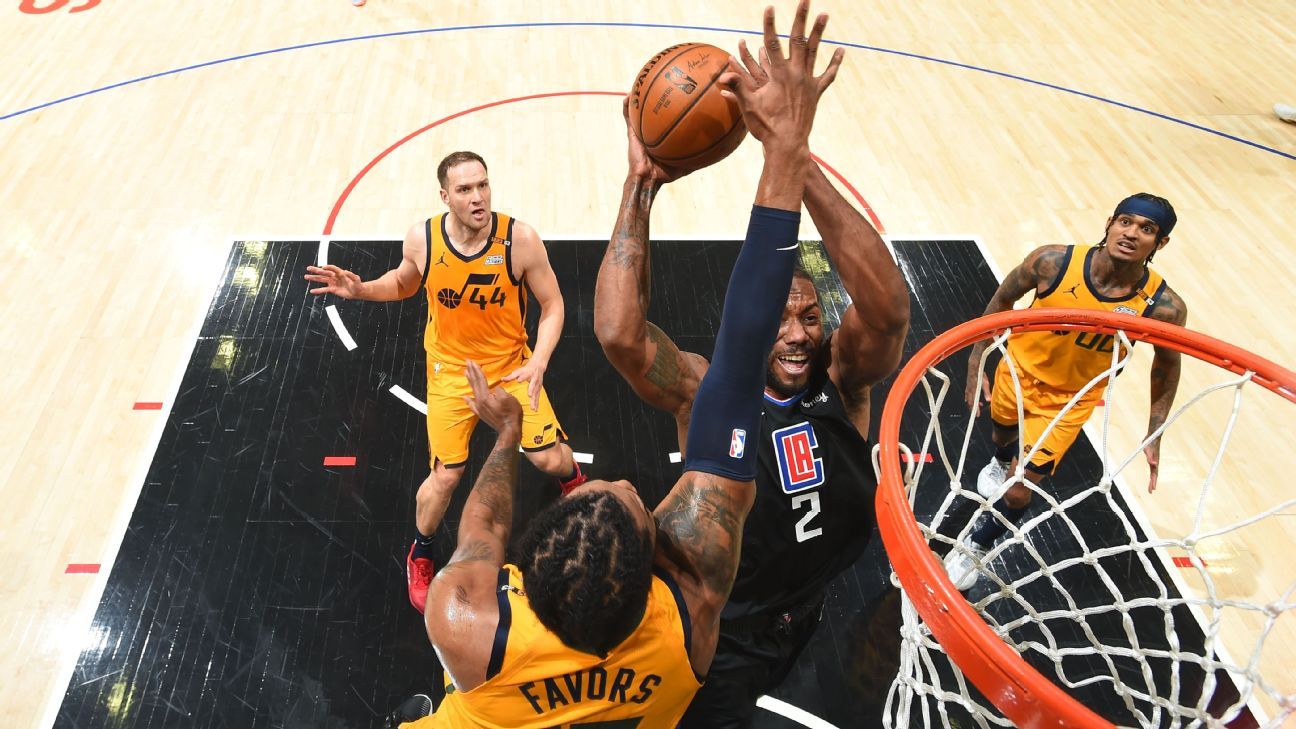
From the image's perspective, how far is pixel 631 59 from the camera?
8.59 m

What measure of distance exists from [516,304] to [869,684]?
2296 mm

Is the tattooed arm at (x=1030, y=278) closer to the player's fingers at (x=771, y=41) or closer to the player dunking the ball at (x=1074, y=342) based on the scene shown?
the player dunking the ball at (x=1074, y=342)

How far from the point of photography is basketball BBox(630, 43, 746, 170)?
273 centimetres

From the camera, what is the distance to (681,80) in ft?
9.41

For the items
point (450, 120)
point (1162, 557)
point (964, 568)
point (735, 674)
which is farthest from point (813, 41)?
point (450, 120)

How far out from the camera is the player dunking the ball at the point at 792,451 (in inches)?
106

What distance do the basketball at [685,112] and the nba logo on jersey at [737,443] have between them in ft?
3.17

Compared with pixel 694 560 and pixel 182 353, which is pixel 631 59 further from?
pixel 694 560

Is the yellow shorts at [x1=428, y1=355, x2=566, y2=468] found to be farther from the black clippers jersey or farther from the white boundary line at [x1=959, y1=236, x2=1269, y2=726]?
the white boundary line at [x1=959, y1=236, x2=1269, y2=726]

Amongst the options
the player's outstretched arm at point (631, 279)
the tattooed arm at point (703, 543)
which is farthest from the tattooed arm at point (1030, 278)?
the tattooed arm at point (703, 543)

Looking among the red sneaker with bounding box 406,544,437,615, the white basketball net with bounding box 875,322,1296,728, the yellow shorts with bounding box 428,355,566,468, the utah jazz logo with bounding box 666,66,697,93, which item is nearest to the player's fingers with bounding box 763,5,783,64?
the utah jazz logo with bounding box 666,66,697,93

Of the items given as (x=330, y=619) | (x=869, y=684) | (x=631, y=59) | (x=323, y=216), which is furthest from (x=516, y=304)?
(x=631, y=59)

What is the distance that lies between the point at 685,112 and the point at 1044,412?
99.7 inches

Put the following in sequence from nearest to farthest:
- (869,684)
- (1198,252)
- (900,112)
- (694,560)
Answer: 1. (694,560)
2. (869,684)
3. (1198,252)
4. (900,112)
